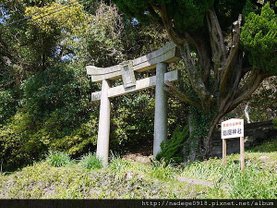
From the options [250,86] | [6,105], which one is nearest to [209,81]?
[250,86]

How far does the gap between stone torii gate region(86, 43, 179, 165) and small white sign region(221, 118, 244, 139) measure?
121 inches

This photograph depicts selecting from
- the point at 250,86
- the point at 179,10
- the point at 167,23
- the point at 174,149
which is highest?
the point at 179,10

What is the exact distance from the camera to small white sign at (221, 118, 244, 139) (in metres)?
6.46

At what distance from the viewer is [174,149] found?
8.95 meters

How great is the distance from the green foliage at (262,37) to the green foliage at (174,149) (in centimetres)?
279

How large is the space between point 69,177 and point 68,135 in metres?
6.04

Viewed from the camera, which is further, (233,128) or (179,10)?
(179,10)

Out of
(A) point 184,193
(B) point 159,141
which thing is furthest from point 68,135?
(A) point 184,193

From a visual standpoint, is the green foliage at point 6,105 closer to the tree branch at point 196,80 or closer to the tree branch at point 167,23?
the tree branch at point 167,23

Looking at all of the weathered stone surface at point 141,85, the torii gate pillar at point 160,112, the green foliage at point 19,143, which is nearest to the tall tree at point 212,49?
the weathered stone surface at point 141,85

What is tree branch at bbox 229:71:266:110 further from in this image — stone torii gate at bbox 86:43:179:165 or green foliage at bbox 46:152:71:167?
green foliage at bbox 46:152:71:167

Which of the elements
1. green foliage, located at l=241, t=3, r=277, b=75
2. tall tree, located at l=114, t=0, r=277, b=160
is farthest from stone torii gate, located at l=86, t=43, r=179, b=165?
green foliage, located at l=241, t=3, r=277, b=75

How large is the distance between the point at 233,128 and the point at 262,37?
1.90 m

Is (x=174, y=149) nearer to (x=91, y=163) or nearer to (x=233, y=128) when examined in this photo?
(x=91, y=163)
